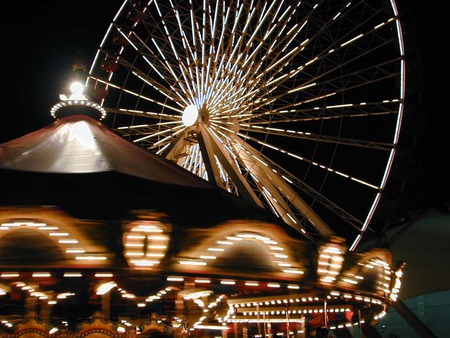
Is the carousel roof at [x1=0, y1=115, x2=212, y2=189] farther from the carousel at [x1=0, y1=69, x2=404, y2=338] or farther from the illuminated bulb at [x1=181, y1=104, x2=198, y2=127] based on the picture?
the illuminated bulb at [x1=181, y1=104, x2=198, y2=127]

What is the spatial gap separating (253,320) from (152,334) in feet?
14.9

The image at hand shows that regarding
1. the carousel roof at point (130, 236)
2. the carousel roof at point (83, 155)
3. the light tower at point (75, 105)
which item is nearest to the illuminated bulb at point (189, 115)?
the light tower at point (75, 105)

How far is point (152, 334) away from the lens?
23.6ft

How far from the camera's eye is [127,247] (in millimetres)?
5172

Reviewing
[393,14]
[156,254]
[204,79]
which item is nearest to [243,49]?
[204,79]

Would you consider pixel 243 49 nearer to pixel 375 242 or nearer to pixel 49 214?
pixel 375 242

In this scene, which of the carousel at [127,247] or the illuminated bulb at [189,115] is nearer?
the carousel at [127,247]

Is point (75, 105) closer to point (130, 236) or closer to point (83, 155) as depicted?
point (83, 155)

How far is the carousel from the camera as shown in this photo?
5.09 meters

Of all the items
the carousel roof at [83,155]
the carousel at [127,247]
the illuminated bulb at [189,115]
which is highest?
the illuminated bulb at [189,115]

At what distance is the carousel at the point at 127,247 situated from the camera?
5.09 metres

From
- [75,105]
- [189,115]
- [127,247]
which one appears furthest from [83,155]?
[189,115]

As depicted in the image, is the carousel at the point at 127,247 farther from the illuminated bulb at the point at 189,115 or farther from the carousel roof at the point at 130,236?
the illuminated bulb at the point at 189,115

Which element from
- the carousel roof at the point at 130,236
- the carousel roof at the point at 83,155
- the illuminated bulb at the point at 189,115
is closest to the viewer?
the carousel roof at the point at 130,236
